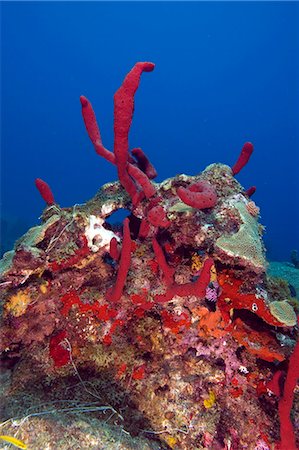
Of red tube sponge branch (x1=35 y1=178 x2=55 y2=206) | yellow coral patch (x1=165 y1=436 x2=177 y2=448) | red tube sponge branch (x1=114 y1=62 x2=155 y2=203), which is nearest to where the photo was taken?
red tube sponge branch (x1=114 y1=62 x2=155 y2=203)

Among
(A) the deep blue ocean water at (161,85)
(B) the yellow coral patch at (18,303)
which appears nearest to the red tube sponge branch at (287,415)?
(B) the yellow coral patch at (18,303)

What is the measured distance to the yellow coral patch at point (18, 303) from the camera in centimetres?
350

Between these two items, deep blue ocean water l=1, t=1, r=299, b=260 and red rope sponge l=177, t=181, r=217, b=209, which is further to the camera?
deep blue ocean water l=1, t=1, r=299, b=260

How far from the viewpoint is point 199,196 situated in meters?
3.32

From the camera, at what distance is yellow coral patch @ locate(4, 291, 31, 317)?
3.50m

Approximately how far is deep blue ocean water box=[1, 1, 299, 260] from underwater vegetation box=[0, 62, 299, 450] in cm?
9010

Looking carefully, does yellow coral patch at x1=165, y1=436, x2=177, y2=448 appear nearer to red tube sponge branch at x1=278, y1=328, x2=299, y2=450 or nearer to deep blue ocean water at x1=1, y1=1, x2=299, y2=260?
red tube sponge branch at x1=278, y1=328, x2=299, y2=450

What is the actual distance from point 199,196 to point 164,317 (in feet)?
4.79

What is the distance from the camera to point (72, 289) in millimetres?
3732

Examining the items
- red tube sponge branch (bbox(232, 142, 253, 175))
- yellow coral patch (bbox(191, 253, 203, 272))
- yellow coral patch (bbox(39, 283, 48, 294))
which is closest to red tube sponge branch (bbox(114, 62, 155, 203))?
yellow coral patch (bbox(191, 253, 203, 272))

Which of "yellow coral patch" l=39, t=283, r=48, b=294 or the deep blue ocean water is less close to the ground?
the deep blue ocean water

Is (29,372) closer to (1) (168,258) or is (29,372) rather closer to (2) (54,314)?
(2) (54,314)

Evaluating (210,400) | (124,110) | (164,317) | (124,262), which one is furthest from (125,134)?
(210,400)

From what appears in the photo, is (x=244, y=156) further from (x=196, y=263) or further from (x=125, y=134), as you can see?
(x=125, y=134)
